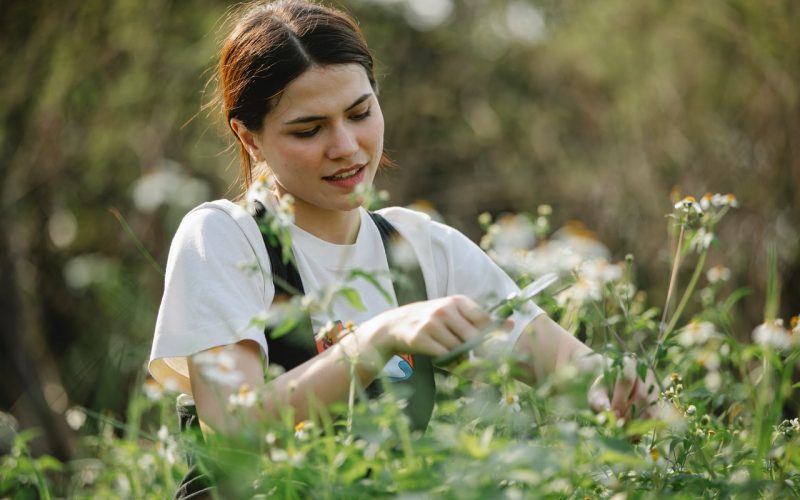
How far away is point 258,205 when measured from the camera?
82.7 inches

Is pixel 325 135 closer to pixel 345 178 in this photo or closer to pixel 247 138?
pixel 345 178

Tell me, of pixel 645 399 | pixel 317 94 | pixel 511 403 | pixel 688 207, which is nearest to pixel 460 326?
pixel 511 403

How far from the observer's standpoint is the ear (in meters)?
2.16

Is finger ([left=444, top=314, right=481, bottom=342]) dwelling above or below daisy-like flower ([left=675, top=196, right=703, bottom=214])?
below

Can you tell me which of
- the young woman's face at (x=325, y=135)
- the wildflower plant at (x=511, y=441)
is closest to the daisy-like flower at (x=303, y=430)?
the wildflower plant at (x=511, y=441)

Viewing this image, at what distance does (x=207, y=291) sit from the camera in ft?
6.13

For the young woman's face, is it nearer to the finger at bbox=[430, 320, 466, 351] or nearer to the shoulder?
the shoulder

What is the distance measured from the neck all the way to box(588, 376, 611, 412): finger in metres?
0.65

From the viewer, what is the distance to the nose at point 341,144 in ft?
6.57

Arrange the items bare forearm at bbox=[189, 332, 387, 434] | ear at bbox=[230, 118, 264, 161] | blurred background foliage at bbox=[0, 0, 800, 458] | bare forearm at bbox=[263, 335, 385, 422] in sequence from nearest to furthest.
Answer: bare forearm at bbox=[189, 332, 387, 434] < bare forearm at bbox=[263, 335, 385, 422] < ear at bbox=[230, 118, 264, 161] < blurred background foliage at bbox=[0, 0, 800, 458]

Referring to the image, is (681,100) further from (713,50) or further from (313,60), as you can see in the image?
(313,60)

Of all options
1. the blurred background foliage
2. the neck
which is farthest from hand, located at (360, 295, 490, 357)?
the blurred background foliage

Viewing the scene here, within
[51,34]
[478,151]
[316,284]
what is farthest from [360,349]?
[478,151]

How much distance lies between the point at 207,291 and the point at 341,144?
0.39 metres
